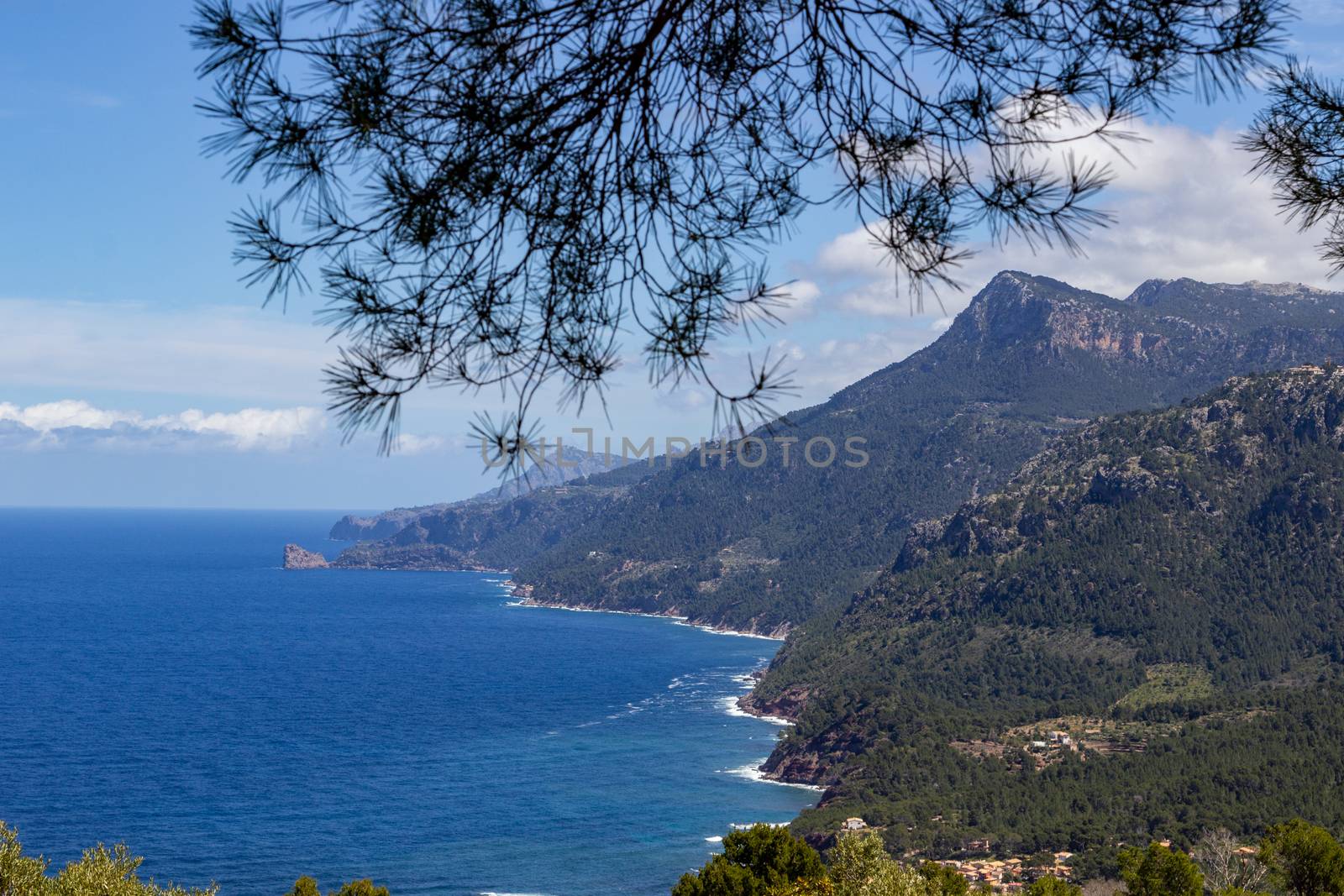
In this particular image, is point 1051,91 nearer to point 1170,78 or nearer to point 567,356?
point 1170,78

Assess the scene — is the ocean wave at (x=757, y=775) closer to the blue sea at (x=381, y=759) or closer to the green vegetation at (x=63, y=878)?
the blue sea at (x=381, y=759)

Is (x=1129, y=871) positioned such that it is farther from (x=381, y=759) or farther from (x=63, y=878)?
(x=381, y=759)

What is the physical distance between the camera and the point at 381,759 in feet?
355

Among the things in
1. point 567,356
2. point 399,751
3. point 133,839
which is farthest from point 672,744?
point 567,356

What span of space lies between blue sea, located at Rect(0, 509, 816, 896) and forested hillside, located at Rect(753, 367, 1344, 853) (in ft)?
39.2

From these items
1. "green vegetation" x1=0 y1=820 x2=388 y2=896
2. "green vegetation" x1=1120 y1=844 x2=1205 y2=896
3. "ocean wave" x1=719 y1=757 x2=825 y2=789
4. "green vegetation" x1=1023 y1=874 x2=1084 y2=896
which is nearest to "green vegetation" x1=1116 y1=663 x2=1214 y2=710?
"ocean wave" x1=719 y1=757 x2=825 y2=789

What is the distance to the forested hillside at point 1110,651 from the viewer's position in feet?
245

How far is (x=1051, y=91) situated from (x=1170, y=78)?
0.77 m

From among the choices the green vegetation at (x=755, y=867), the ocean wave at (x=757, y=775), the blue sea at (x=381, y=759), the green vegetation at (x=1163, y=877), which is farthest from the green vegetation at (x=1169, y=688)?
the green vegetation at (x=755, y=867)

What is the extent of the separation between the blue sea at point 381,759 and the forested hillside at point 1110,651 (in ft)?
39.2

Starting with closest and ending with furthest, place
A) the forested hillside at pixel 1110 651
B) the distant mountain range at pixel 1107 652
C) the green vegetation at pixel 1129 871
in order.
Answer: the green vegetation at pixel 1129 871 < the distant mountain range at pixel 1107 652 < the forested hillside at pixel 1110 651

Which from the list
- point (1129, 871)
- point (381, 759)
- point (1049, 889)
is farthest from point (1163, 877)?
point (381, 759)

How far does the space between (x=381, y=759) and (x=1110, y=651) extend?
70.5 meters

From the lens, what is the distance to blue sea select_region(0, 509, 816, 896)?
253ft
